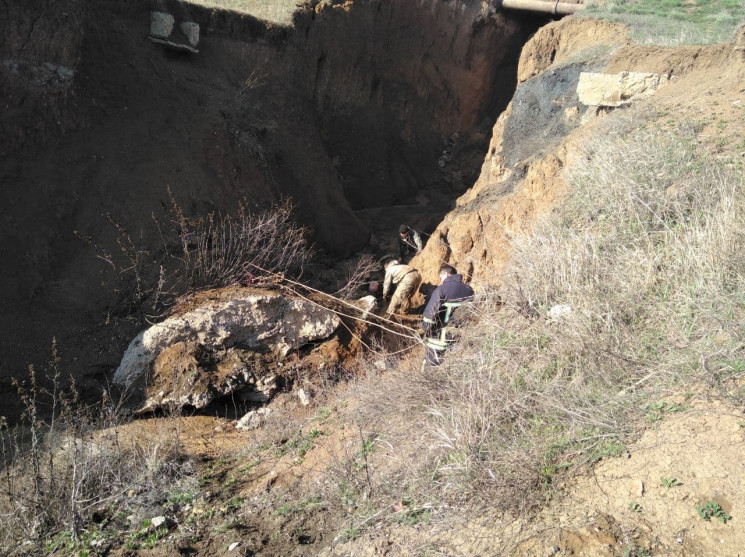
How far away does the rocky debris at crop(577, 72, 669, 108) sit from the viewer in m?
9.79

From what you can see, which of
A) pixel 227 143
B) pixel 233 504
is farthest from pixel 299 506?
pixel 227 143

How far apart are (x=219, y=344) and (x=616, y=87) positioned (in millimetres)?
8029

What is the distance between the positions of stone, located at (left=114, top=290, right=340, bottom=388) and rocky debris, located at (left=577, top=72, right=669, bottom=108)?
628 centimetres

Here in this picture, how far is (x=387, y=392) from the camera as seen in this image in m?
5.48

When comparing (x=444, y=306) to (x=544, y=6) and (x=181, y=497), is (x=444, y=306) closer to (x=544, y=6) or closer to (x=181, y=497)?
(x=181, y=497)

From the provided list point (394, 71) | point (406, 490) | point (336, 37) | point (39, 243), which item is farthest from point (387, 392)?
point (394, 71)

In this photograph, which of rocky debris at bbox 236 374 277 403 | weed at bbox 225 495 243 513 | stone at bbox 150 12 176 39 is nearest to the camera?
weed at bbox 225 495 243 513

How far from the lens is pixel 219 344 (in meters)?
7.70

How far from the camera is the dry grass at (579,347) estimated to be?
4.07 metres

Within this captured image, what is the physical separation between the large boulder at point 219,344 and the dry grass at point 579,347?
2542 mm

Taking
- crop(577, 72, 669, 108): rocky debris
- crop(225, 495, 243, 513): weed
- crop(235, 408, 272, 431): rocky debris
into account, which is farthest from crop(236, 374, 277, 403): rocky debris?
crop(577, 72, 669, 108): rocky debris

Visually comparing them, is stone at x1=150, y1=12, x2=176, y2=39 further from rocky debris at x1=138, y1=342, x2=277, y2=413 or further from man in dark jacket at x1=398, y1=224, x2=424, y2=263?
rocky debris at x1=138, y1=342, x2=277, y2=413

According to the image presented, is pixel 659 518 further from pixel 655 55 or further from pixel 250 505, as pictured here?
pixel 655 55

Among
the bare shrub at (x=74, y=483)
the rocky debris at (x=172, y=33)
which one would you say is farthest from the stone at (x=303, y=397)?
the rocky debris at (x=172, y=33)
